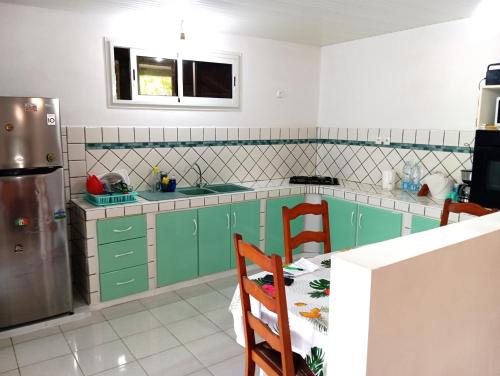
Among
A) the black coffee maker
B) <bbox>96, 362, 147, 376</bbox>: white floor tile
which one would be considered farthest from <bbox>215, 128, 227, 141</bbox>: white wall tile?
<bbox>96, 362, 147, 376</bbox>: white floor tile

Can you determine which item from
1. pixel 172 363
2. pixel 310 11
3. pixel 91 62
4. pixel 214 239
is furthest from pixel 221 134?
pixel 172 363

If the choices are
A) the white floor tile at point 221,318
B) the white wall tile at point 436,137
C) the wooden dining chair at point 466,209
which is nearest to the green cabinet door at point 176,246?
the white floor tile at point 221,318

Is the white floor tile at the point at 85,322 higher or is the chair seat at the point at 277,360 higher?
the chair seat at the point at 277,360

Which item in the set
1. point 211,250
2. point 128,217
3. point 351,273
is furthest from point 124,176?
point 351,273

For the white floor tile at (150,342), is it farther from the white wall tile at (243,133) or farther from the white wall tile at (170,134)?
the white wall tile at (243,133)

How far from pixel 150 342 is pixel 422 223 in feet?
7.22

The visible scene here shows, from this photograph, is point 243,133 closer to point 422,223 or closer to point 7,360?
point 422,223

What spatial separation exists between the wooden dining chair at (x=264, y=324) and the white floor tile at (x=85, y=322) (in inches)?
61.6

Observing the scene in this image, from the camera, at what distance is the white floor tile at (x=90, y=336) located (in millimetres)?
2656

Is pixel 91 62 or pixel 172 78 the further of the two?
pixel 172 78

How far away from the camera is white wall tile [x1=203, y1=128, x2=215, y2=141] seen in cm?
390

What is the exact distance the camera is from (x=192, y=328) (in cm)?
286

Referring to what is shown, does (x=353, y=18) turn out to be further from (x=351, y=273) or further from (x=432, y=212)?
(x=351, y=273)

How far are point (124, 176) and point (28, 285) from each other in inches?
41.5
